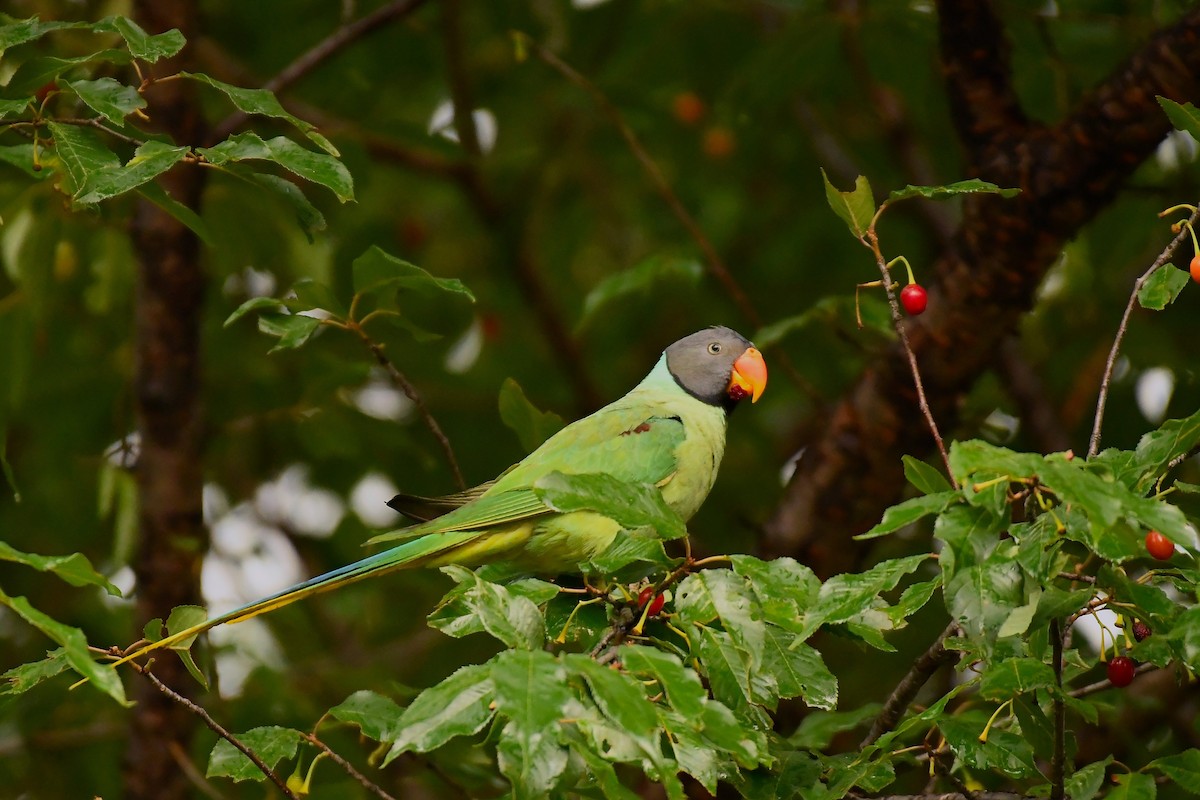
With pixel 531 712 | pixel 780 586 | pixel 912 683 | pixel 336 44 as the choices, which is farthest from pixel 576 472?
pixel 336 44

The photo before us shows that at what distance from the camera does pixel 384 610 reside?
652cm

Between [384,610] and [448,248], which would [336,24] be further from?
[384,610]

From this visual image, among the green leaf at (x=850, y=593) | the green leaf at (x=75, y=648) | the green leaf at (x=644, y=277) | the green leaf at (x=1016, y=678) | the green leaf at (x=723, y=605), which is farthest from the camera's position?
the green leaf at (x=644, y=277)

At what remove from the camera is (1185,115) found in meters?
2.18

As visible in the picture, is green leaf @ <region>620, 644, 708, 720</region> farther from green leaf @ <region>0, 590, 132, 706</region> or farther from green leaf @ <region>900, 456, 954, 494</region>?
green leaf @ <region>0, 590, 132, 706</region>

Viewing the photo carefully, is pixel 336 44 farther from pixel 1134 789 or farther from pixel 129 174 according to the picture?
pixel 1134 789

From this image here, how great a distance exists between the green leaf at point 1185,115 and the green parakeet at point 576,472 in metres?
1.43

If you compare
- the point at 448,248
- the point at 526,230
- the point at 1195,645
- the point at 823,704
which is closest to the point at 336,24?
the point at 526,230

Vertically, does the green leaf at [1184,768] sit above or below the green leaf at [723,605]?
below

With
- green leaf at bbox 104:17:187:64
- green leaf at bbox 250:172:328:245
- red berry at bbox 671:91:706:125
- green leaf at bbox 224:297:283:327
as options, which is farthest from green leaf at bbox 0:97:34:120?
red berry at bbox 671:91:706:125

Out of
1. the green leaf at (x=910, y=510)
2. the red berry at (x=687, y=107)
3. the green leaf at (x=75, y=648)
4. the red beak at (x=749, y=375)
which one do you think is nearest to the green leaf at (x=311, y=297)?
the green leaf at (x=75, y=648)

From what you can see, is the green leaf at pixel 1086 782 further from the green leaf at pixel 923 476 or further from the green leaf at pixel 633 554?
the green leaf at pixel 633 554

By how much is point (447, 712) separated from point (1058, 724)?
37.6 inches

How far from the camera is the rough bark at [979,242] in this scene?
3.43m
